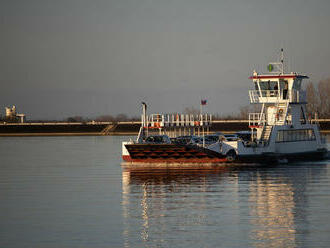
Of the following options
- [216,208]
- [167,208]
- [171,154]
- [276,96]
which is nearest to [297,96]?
[276,96]

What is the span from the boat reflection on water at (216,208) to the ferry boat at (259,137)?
518 centimetres

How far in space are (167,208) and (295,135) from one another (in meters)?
31.2

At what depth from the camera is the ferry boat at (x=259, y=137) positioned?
56.2 meters

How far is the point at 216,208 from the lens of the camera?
3241cm

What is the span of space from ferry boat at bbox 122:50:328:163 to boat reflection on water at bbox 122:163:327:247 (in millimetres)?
5176

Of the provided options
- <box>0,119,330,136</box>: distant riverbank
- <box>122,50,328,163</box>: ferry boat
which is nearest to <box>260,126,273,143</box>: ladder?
<box>122,50,328,163</box>: ferry boat

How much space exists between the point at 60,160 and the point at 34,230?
4004 cm

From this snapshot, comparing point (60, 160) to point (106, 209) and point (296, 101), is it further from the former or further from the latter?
point (106, 209)

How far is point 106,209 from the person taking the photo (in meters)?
32.7

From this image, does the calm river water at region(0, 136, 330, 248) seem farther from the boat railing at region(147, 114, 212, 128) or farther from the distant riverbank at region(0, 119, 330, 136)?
the distant riverbank at region(0, 119, 330, 136)

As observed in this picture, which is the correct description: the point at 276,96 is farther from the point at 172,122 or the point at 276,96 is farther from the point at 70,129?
the point at 70,129

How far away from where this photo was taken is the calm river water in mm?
25750

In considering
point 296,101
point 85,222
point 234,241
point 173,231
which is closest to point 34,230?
point 85,222

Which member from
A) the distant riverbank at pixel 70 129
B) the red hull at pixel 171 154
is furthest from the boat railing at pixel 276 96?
the distant riverbank at pixel 70 129
